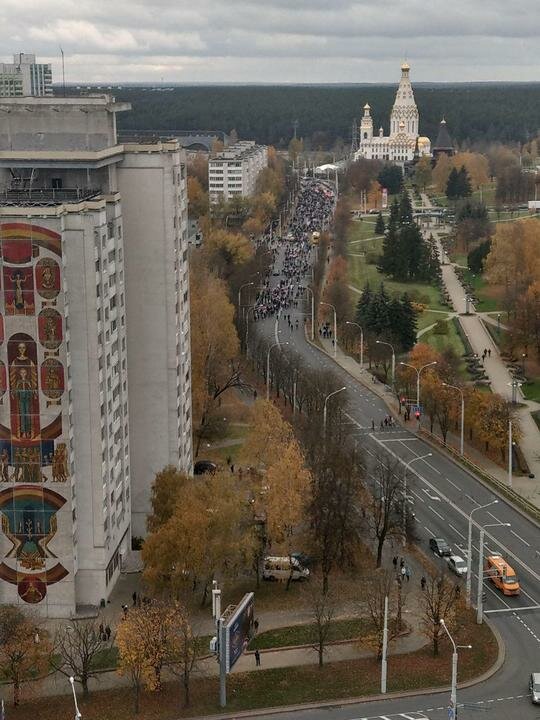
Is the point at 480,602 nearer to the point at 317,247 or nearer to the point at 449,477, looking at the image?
the point at 449,477

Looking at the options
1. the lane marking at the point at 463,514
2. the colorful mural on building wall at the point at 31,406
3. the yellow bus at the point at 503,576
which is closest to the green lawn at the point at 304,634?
the yellow bus at the point at 503,576


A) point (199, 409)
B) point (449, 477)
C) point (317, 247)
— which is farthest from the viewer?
point (317, 247)

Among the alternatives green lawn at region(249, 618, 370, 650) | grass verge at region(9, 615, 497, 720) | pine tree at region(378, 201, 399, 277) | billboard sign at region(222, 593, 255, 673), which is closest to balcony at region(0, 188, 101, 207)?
billboard sign at region(222, 593, 255, 673)

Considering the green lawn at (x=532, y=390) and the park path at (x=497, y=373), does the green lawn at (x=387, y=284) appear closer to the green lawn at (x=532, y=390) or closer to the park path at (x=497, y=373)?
the park path at (x=497, y=373)

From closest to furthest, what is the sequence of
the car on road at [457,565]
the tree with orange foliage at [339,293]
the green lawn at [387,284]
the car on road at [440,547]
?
the car on road at [457,565], the car on road at [440,547], the tree with orange foliage at [339,293], the green lawn at [387,284]

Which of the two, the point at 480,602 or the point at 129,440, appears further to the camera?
the point at 129,440

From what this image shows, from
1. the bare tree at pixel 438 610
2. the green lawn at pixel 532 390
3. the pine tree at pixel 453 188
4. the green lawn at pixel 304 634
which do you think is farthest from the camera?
the pine tree at pixel 453 188

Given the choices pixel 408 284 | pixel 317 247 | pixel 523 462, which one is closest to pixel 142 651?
pixel 523 462

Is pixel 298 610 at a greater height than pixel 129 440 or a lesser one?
lesser
